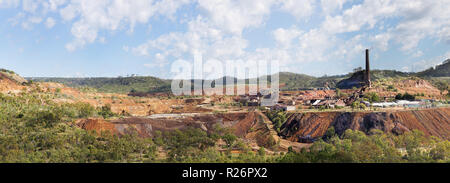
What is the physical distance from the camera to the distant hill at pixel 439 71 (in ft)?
490

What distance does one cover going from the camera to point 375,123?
44.9m

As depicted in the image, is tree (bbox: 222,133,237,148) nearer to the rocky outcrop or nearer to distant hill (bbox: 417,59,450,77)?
the rocky outcrop

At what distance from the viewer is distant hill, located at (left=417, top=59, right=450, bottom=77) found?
490ft

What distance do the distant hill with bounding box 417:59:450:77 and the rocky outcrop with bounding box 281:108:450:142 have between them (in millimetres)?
122506

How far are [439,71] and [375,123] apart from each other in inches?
5609

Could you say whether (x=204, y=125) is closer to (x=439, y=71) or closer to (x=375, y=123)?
(x=375, y=123)

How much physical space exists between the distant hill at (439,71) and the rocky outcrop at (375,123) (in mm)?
122506

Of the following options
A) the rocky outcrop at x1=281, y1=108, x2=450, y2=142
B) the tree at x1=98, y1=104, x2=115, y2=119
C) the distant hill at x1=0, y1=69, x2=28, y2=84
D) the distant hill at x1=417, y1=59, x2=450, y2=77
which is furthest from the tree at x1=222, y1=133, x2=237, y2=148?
the distant hill at x1=417, y1=59, x2=450, y2=77

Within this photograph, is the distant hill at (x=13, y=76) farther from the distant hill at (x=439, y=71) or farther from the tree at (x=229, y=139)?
the distant hill at (x=439, y=71)

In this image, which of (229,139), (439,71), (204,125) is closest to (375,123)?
(229,139)

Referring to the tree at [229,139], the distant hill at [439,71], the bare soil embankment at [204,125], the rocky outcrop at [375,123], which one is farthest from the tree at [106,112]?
the distant hill at [439,71]

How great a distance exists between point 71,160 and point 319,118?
38509 millimetres

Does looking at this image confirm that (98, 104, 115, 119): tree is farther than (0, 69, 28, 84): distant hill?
No

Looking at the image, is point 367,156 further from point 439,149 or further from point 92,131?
point 92,131
